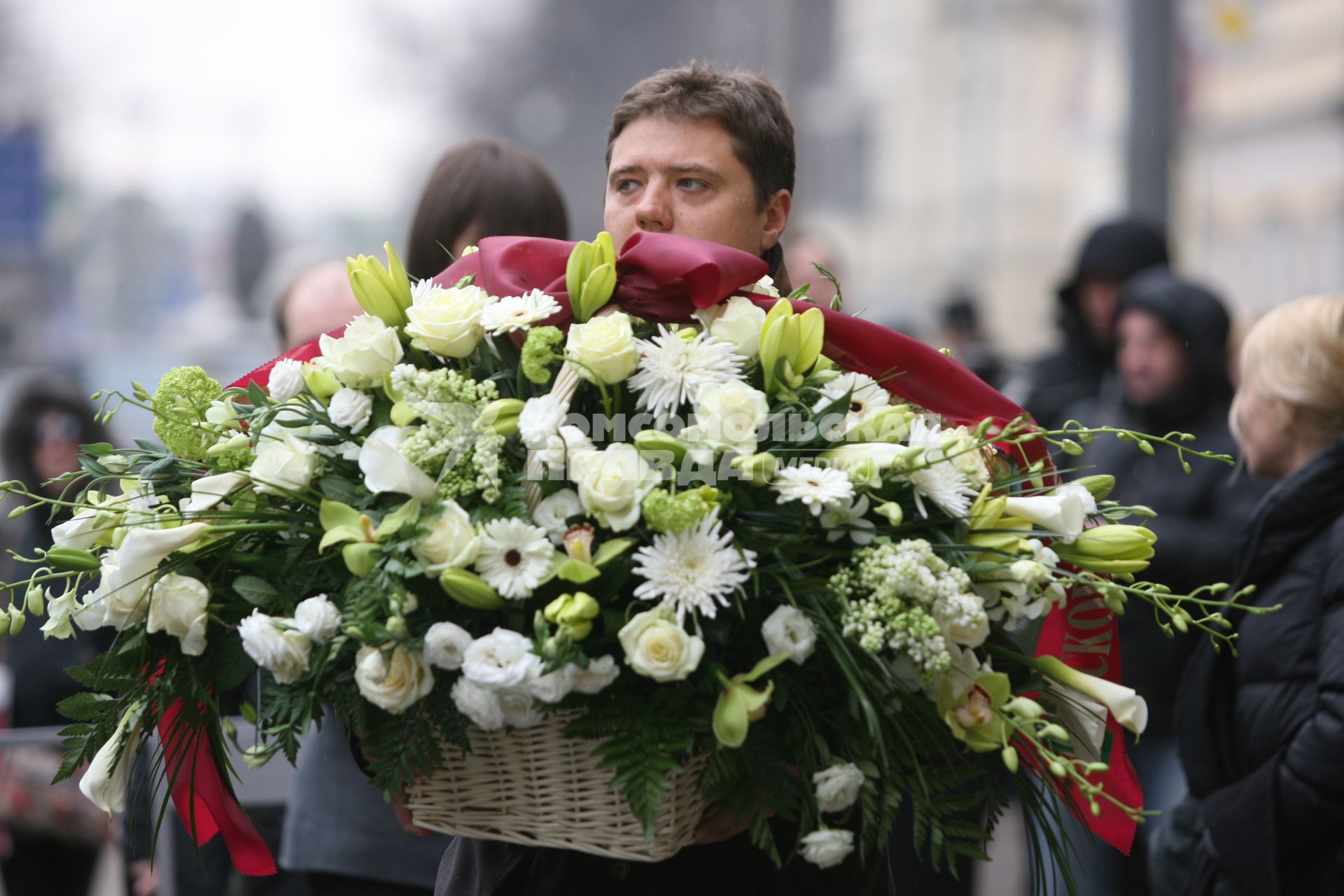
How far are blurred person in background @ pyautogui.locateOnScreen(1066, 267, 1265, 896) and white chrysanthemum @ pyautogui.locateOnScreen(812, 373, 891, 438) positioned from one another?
2469mm

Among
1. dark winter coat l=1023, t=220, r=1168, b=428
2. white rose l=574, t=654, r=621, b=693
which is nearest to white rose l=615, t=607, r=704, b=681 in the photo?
white rose l=574, t=654, r=621, b=693

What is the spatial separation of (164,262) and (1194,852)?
22613 millimetres

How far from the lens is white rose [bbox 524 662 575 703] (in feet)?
5.44

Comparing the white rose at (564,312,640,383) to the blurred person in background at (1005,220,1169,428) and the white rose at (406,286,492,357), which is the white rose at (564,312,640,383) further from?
the blurred person in background at (1005,220,1169,428)

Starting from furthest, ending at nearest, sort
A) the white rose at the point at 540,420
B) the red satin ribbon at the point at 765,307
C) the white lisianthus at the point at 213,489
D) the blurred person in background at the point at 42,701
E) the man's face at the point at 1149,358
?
the man's face at the point at 1149,358, the blurred person in background at the point at 42,701, the red satin ribbon at the point at 765,307, the white lisianthus at the point at 213,489, the white rose at the point at 540,420

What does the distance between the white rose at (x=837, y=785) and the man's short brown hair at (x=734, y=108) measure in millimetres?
1002

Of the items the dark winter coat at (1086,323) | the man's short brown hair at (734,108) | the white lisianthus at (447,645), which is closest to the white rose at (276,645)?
the white lisianthus at (447,645)

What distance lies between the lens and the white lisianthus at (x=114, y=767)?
76.8 inches

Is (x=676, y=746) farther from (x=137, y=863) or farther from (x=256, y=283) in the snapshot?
(x=256, y=283)

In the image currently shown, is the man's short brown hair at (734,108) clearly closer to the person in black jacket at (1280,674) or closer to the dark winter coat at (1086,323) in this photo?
the person in black jacket at (1280,674)

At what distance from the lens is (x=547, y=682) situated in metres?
1.66

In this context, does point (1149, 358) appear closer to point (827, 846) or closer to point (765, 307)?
point (765, 307)

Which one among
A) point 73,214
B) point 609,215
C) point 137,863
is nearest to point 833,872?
point 609,215

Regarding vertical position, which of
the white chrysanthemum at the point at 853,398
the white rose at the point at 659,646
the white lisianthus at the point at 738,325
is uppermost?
the white lisianthus at the point at 738,325
